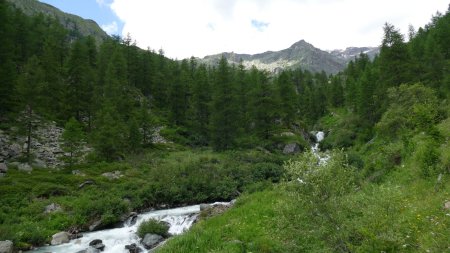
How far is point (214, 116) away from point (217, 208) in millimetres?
29177

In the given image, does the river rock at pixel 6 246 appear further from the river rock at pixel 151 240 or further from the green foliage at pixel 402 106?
the green foliage at pixel 402 106

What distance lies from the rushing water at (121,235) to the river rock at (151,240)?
36 centimetres

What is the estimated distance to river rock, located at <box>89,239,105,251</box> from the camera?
20.9m

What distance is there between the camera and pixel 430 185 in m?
15.2

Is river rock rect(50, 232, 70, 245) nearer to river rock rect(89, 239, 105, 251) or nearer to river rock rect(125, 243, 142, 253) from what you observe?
river rock rect(89, 239, 105, 251)

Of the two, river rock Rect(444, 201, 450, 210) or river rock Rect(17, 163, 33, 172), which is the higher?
river rock Rect(444, 201, 450, 210)

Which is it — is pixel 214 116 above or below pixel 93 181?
above

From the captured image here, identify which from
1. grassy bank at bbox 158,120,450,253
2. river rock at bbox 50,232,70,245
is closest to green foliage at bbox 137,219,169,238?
river rock at bbox 50,232,70,245

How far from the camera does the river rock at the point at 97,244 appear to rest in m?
20.9

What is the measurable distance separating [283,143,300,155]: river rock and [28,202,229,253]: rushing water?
29.3 metres

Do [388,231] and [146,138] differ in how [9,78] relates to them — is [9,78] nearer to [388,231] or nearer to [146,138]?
[146,138]

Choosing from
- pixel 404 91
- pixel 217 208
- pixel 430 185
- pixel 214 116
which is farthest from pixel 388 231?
pixel 214 116

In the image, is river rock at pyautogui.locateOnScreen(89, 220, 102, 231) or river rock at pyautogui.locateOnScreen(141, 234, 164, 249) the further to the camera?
river rock at pyautogui.locateOnScreen(89, 220, 102, 231)

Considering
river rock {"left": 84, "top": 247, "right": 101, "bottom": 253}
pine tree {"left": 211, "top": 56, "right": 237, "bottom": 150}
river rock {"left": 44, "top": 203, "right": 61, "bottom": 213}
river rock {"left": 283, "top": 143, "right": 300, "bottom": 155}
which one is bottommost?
river rock {"left": 84, "top": 247, "right": 101, "bottom": 253}
